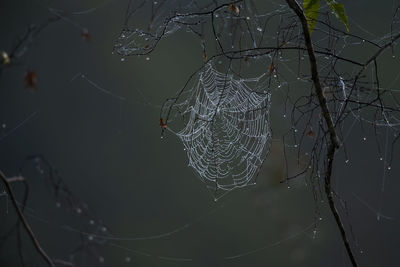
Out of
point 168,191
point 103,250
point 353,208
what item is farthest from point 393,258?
point 103,250

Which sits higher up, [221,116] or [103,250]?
[221,116]

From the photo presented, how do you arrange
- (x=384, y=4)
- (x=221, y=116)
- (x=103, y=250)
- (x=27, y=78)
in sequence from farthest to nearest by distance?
(x=103, y=250) < (x=384, y=4) < (x=221, y=116) < (x=27, y=78)

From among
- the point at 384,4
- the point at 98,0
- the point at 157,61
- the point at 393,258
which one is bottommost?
the point at 393,258

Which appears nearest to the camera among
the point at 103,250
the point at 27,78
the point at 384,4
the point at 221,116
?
the point at 27,78

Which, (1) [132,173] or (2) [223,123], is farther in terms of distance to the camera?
(1) [132,173]

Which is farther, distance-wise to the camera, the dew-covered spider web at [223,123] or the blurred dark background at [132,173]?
the blurred dark background at [132,173]

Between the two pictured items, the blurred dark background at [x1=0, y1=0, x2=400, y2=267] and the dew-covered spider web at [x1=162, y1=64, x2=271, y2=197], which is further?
the blurred dark background at [x1=0, y1=0, x2=400, y2=267]

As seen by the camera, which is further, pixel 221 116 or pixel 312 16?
pixel 221 116

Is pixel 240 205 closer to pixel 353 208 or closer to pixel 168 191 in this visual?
pixel 168 191
